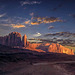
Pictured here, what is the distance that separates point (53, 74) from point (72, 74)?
9.28 meters

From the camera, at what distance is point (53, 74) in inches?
1678

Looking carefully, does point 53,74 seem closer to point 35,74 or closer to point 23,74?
point 35,74

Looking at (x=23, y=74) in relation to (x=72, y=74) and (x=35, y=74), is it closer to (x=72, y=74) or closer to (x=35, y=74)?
(x=35, y=74)

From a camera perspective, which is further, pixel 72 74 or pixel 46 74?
pixel 72 74

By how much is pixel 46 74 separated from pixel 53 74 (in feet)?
11.1

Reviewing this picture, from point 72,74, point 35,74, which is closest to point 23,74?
point 35,74

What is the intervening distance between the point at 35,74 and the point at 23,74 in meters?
4.85

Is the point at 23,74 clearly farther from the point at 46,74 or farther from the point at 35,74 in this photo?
the point at 46,74

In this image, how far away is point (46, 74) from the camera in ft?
135

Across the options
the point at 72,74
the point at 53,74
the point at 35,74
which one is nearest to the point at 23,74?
the point at 35,74

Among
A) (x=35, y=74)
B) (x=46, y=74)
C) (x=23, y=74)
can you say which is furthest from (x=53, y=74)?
(x=23, y=74)

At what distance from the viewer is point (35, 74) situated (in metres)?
40.2

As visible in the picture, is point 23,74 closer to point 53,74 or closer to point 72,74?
point 53,74

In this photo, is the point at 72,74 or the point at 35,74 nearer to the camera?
the point at 35,74
